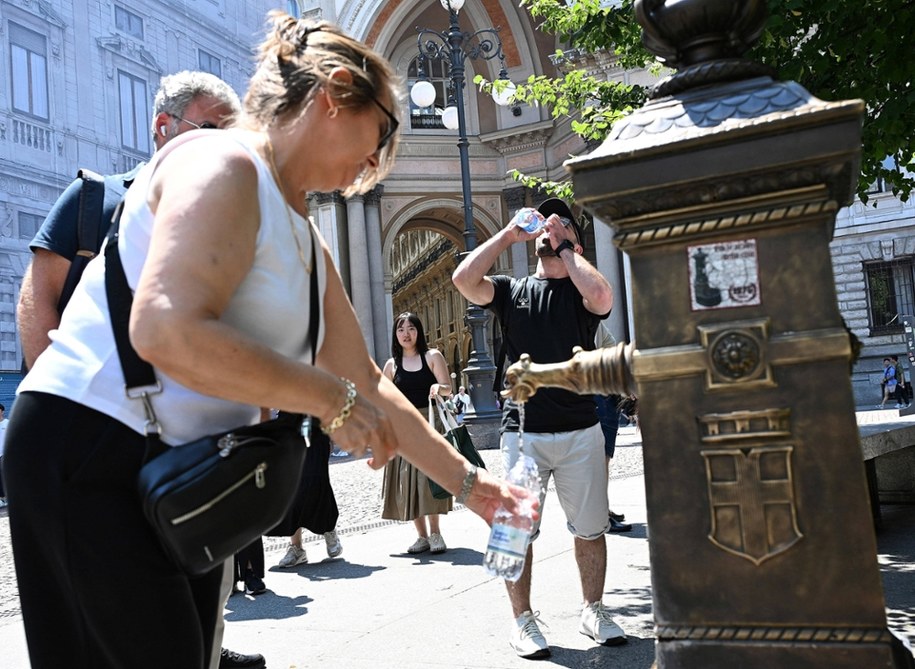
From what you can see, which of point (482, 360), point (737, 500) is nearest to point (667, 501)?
point (737, 500)

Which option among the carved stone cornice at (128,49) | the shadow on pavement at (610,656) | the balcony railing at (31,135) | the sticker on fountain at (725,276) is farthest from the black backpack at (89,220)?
the carved stone cornice at (128,49)

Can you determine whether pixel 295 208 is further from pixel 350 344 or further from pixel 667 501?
pixel 667 501

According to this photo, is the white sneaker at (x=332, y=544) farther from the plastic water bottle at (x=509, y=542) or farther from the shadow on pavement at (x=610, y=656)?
the plastic water bottle at (x=509, y=542)

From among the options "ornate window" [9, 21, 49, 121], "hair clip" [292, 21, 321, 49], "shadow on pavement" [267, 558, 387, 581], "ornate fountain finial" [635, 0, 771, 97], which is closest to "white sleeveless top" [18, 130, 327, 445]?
"hair clip" [292, 21, 321, 49]

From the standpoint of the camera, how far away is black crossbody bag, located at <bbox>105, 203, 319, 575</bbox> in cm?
157

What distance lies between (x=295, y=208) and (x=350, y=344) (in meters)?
0.37

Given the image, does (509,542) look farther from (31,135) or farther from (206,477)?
(31,135)

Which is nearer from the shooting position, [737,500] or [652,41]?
[737,500]

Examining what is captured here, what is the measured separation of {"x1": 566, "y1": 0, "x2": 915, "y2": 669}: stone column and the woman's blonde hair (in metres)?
0.42

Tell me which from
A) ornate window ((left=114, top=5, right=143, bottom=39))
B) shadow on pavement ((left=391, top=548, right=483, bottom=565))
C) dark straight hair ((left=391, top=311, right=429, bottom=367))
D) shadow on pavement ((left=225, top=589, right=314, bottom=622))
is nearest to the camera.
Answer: shadow on pavement ((left=225, top=589, right=314, bottom=622))

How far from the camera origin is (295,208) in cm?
189

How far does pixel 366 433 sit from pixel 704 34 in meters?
1.08

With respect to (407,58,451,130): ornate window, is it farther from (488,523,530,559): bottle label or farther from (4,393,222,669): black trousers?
(4,393,222,669): black trousers

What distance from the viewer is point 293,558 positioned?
6.76 metres
